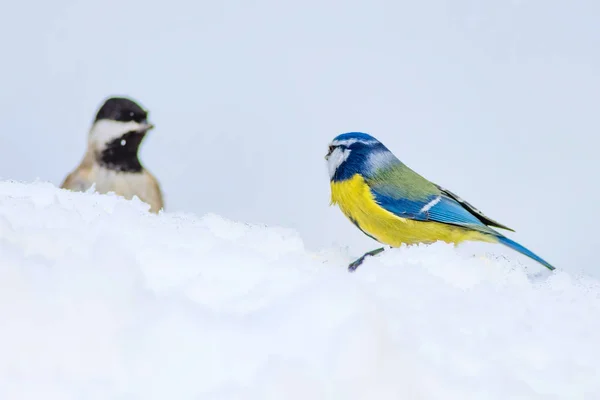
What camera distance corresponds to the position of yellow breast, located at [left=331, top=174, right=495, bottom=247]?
35.8 inches

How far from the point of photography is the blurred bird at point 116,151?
57.7 inches

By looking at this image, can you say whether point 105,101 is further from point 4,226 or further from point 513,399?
point 513,399

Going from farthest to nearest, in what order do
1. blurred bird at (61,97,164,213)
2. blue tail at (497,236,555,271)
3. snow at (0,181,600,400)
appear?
1. blurred bird at (61,97,164,213)
2. blue tail at (497,236,555,271)
3. snow at (0,181,600,400)

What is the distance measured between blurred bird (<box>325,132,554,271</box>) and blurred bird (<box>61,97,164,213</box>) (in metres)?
0.62

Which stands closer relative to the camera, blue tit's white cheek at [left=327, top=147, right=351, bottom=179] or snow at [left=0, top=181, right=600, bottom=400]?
snow at [left=0, top=181, right=600, bottom=400]

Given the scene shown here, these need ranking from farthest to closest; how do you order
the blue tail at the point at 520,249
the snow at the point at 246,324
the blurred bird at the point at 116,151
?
the blurred bird at the point at 116,151
the blue tail at the point at 520,249
the snow at the point at 246,324

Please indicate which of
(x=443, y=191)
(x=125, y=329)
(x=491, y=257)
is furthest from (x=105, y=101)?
(x=125, y=329)

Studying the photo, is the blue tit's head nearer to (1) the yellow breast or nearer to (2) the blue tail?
(1) the yellow breast

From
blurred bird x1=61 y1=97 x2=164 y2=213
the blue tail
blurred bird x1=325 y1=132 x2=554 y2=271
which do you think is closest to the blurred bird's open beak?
blurred bird x1=61 y1=97 x2=164 y2=213

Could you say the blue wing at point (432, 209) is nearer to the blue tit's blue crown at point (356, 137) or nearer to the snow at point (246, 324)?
the blue tit's blue crown at point (356, 137)

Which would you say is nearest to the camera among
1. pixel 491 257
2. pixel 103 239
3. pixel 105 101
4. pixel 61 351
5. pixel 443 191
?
pixel 61 351

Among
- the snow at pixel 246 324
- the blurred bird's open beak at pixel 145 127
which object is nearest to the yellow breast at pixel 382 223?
the snow at pixel 246 324

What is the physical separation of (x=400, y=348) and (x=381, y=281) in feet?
0.33

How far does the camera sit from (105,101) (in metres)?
1.48
